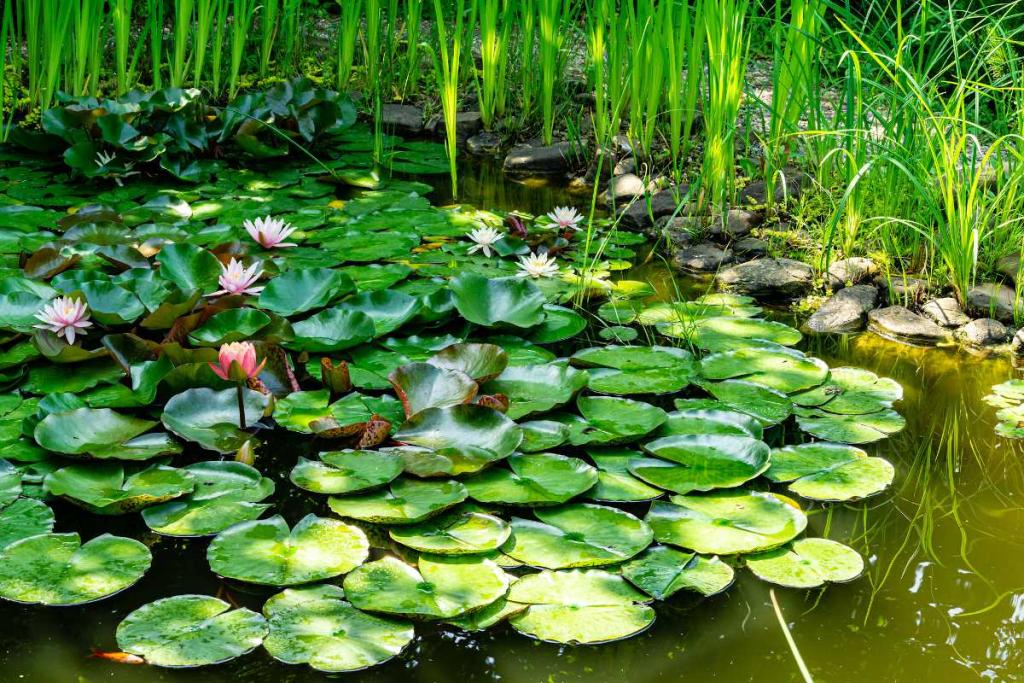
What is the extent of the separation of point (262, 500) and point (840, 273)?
81.0 inches

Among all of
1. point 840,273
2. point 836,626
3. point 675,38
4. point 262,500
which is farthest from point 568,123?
point 836,626

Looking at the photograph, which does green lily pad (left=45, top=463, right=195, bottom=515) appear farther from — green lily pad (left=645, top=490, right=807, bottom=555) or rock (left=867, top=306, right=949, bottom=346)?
rock (left=867, top=306, right=949, bottom=346)

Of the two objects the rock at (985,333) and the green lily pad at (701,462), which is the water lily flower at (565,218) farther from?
the green lily pad at (701,462)

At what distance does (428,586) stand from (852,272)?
2.03 m

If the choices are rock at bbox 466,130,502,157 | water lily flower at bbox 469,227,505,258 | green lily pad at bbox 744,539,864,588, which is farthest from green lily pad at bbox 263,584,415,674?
rock at bbox 466,130,502,157

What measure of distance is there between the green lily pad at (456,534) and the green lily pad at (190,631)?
334 mm

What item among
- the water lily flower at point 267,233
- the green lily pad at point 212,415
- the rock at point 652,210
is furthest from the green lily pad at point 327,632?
the rock at point 652,210

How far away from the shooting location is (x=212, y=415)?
2.21m

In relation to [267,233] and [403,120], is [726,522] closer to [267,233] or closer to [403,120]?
[267,233]

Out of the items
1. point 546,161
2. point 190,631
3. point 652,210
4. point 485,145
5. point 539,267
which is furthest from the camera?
point 485,145

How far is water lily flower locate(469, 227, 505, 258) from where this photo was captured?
3322mm

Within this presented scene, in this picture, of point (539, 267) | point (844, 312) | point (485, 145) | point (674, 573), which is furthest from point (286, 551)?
point (485, 145)

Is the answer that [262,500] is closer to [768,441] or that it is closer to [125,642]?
[125,642]

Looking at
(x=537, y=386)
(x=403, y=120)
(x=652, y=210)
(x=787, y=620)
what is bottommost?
(x=787, y=620)
